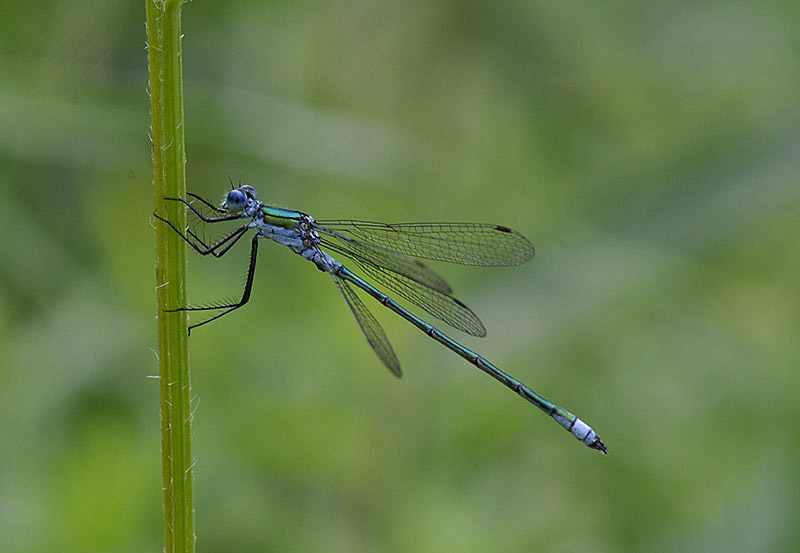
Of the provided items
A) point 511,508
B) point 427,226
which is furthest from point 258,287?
point 511,508

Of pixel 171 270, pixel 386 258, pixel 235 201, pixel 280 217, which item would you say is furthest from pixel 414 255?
pixel 171 270

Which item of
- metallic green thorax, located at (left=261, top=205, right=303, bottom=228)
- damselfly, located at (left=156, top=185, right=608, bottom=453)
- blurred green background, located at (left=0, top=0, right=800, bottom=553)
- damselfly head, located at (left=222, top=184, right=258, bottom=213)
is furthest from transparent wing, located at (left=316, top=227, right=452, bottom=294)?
damselfly head, located at (left=222, top=184, right=258, bottom=213)

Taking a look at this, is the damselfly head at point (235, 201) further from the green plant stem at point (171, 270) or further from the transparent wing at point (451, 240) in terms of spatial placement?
the green plant stem at point (171, 270)

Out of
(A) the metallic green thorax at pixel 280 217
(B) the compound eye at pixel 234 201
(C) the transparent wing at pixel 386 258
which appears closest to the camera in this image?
(B) the compound eye at pixel 234 201

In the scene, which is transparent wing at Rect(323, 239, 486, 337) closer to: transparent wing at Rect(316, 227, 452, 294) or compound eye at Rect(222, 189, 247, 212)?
transparent wing at Rect(316, 227, 452, 294)

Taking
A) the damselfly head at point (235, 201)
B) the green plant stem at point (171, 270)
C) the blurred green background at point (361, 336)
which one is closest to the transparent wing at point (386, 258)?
the blurred green background at point (361, 336)
